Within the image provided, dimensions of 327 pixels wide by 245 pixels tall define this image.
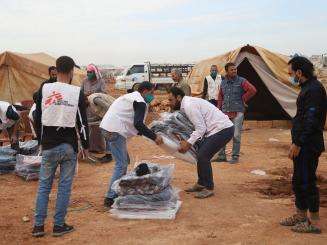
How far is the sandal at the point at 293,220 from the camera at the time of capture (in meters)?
5.21

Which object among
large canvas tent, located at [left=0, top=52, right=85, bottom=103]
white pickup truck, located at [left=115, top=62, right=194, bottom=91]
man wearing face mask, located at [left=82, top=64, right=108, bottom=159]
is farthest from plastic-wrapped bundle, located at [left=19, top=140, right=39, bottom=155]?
white pickup truck, located at [left=115, top=62, right=194, bottom=91]

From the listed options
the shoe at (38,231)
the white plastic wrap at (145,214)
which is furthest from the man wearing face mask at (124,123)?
the shoe at (38,231)

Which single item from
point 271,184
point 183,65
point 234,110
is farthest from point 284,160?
point 183,65

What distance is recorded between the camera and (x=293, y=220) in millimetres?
5289

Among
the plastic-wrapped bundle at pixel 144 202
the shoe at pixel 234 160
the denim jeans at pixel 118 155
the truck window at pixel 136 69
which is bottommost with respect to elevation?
the shoe at pixel 234 160

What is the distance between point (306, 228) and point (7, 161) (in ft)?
17.3

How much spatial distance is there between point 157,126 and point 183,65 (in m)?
26.0

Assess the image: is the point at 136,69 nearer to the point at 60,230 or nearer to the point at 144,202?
the point at 144,202

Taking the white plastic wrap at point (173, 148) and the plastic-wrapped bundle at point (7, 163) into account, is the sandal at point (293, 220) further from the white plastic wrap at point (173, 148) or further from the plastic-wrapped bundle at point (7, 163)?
the plastic-wrapped bundle at point (7, 163)

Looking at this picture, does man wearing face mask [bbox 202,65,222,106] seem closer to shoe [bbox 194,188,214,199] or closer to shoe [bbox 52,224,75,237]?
shoe [bbox 194,188,214,199]

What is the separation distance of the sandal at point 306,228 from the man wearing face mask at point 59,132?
242cm

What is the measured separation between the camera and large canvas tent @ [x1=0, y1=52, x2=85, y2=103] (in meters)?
14.6

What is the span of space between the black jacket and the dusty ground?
96 cm

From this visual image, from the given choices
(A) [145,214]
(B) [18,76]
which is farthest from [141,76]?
(A) [145,214]
